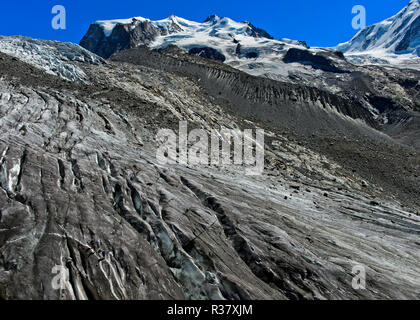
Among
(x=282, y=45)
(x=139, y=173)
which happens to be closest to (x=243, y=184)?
(x=139, y=173)

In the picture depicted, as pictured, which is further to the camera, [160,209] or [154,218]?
[160,209]

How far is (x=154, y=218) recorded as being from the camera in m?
14.7

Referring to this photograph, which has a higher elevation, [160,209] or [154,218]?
[160,209]

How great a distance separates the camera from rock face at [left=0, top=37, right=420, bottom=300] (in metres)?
11.5

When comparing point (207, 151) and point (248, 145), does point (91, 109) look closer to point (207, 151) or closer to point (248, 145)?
point (207, 151)

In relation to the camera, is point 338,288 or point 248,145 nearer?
point 338,288

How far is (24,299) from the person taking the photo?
9672 mm

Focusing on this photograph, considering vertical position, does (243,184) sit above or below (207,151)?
below

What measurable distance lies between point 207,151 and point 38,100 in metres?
15.6

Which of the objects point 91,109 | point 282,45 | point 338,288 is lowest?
point 338,288

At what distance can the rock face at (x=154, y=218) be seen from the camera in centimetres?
1150

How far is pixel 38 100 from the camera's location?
88.7 ft

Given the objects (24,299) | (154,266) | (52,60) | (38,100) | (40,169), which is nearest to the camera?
(24,299)

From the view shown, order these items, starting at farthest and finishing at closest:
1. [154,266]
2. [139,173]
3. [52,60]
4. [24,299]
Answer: [52,60] < [139,173] < [154,266] < [24,299]
